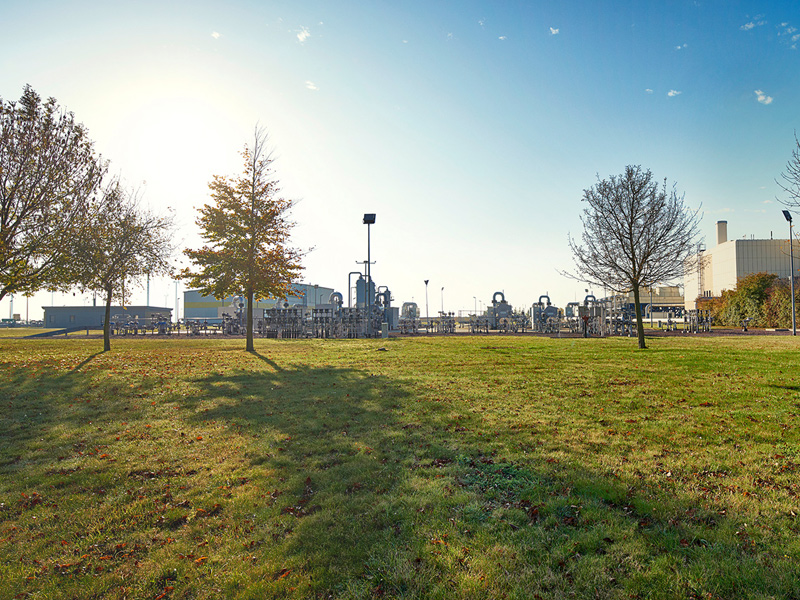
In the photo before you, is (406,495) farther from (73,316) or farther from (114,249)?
(73,316)

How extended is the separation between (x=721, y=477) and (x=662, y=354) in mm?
14675

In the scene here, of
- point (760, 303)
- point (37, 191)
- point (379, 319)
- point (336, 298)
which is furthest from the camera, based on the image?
point (760, 303)

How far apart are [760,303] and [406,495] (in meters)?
55.8

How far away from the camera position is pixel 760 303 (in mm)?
45719

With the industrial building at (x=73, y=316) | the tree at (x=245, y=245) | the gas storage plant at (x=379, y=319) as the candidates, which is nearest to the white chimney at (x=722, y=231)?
the gas storage plant at (x=379, y=319)

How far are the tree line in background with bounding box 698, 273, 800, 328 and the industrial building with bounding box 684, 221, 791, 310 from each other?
16041 millimetres

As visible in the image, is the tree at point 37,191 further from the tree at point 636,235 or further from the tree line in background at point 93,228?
the tree at point 636,235

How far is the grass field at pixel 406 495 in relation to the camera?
3393mm

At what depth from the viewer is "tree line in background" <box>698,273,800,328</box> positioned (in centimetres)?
4181

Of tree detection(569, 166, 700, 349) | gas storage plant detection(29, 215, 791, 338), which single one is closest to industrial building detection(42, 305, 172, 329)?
gas storage plant detection(29, 215, 791, 338)

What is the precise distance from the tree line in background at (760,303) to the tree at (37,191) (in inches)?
2122

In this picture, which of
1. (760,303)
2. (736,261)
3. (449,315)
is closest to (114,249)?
(449,315)

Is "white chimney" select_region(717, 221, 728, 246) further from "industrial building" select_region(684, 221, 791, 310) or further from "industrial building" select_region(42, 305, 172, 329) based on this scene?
"industrial building" select_region(42, 305, 172, 329)

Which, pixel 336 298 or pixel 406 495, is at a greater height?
pixel 336 298
